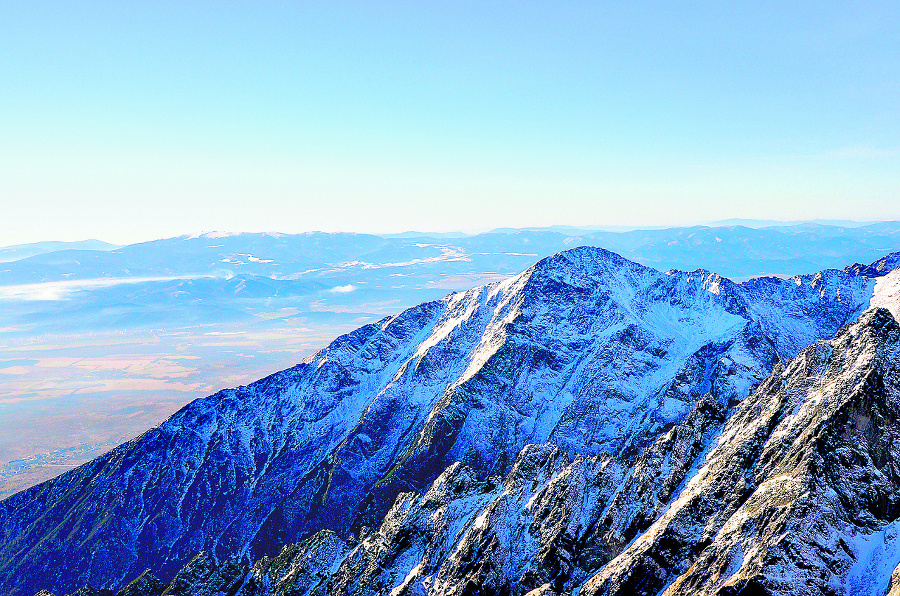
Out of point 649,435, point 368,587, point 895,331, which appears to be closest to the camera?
point 895,331

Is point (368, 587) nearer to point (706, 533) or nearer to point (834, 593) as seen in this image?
point (706, 533)

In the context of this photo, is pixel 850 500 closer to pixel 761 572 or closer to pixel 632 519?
pixel 761 572

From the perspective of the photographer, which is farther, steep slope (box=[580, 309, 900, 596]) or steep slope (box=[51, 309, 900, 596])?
steep slope (box=[51, 309, 900, 596])

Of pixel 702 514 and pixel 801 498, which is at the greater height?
pixel 801 498

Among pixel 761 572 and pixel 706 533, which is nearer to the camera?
pixel 761 572

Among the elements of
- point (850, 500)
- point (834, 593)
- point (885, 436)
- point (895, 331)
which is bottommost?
point (834, 593)

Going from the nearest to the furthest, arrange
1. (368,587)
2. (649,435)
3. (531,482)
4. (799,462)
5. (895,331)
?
(799,462)
(895,331)
(368,587)
(531,482)
(649,435)

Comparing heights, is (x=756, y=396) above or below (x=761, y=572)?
above

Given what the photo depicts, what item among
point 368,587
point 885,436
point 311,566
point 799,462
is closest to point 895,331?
point 885,436

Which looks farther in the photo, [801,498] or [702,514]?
[702,514]

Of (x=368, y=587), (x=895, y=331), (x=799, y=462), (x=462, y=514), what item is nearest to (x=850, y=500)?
(x=799, y=462)

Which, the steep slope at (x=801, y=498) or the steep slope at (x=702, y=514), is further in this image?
the steep slope at (x=702, y=514)
